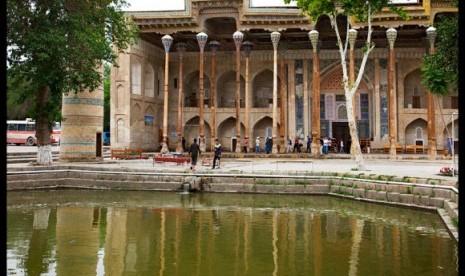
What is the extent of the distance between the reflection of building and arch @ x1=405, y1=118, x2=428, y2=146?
0.06 meters

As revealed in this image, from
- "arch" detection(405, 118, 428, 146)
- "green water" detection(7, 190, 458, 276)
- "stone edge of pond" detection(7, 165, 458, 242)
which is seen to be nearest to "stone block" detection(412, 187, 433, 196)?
"stone edge of pond" detection(7, 165, 458, 242)

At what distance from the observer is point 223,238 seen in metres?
8.54

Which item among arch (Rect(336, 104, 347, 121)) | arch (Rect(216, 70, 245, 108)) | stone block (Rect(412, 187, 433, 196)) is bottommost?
stone block (Rect(412, 187, 433, 196))

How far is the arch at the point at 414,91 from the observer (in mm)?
30703

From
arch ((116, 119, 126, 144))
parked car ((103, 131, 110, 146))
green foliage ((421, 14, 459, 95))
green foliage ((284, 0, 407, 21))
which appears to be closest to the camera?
green foliage ((421, 14, 459, 95))

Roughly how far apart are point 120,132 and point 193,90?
24.5 feet

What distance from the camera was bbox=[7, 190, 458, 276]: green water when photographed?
21.5ft

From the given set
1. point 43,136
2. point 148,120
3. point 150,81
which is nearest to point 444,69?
point 43,136

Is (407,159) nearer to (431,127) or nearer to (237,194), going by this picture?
(431,127)

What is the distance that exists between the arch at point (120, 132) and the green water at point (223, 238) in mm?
14811

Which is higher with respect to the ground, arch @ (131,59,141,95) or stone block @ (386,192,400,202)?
arch @ (131,59,141,95)

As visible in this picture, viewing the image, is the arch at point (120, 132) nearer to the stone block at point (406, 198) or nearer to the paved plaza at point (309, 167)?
the paved plaza at point (309, 167)

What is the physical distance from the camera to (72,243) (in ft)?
25.9

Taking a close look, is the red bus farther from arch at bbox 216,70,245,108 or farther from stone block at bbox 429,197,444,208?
stone block at bbox 429,197,444,208
